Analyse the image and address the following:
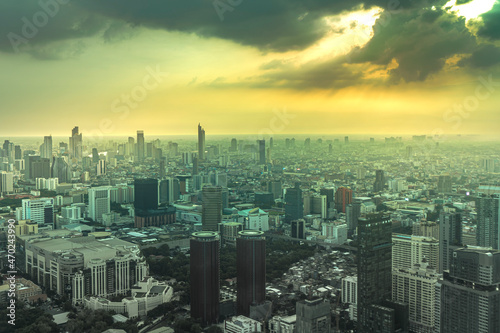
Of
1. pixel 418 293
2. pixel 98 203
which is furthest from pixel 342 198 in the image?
pixel 98 203

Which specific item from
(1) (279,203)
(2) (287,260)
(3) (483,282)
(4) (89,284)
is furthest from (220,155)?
(3) (483,282)

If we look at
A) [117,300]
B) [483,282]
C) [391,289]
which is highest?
[483,282]

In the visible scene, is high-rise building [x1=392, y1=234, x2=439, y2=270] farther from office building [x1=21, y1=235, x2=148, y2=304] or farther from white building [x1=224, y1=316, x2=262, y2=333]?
office building [x1=21, y1=235, x2=148, y2=304]

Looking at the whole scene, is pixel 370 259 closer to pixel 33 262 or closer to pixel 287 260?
pixel 287 260

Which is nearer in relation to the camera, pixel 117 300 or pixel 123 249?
pixel 117 300

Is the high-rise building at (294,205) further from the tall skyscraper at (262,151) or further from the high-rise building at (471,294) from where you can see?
the high-rise building at (471,294)

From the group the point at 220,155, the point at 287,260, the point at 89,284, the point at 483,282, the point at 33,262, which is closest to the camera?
the point at 483,282

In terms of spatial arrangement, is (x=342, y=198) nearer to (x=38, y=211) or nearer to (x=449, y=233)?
(x=449, y=233)

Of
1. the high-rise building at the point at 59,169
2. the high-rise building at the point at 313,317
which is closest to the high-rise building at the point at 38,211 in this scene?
the high-rise building at the point at 59,169
